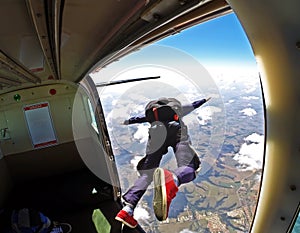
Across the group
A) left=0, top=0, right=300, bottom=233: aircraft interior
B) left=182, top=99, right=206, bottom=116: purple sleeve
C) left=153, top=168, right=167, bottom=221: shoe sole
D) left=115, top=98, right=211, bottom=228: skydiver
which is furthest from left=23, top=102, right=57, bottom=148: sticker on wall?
left=153, top=168, right=167, bottom=221: shoe sole

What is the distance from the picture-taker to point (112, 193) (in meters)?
4.58

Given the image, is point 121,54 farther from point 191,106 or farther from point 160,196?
point 160,196

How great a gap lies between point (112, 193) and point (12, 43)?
3.51 meters

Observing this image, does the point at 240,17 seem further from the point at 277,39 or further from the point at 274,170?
the point at 274,170

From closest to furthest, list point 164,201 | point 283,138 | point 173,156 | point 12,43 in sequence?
point 283,138, point 12,43, point 164,201, point 173,156

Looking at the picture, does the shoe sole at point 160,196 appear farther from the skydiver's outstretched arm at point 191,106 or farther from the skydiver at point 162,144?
the skydiver's outstretched arm at point 191,106

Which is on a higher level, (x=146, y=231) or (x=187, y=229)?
(x=146, y=231)

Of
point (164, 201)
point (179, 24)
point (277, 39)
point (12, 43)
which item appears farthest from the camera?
point (164, 201)

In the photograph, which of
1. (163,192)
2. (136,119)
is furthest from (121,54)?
(163,192)

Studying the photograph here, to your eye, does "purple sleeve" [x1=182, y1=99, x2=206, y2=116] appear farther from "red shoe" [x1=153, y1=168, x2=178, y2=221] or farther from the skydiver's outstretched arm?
"red shoe" [x1=153, y1=168, x2=178, y2=221]

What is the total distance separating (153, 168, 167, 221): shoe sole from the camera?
1.98m

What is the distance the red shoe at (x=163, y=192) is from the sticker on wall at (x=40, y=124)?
164 inches

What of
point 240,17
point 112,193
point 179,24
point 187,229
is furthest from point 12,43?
point 187,229

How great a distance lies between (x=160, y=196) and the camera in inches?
79.2
